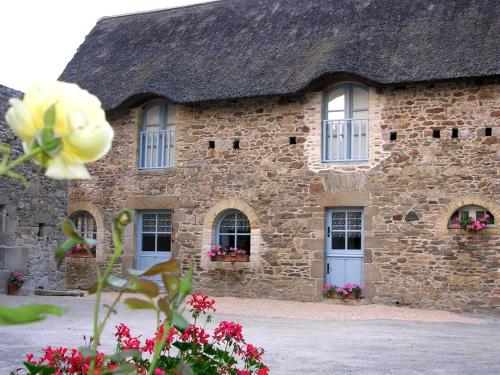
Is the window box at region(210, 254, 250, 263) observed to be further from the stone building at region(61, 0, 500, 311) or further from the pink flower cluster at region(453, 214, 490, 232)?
the pink flower cluster at region(453, 214, 490, 232)

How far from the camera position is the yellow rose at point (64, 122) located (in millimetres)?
1058

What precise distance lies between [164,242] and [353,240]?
3.96m

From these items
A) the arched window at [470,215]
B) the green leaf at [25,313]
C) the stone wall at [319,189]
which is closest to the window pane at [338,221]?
the stone wall at [319,189]

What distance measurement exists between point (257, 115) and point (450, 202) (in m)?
3.97

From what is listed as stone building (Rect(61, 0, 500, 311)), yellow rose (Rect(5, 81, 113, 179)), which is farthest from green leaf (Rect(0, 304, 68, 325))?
stone building (Rect(61, 0, 500, 311))

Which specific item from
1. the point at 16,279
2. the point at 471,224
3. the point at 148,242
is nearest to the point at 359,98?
the point at 471,224

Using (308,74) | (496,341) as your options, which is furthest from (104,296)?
(496,341)

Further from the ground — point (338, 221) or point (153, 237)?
point (338, 221)

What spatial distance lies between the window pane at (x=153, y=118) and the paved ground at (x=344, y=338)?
4387 millimetres

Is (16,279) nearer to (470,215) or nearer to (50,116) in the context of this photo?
(470,215)

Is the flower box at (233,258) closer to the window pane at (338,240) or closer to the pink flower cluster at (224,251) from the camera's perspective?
the pink flower cluster at (224,251)

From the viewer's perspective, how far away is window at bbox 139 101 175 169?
14.3 m

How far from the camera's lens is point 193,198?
13.7 metres

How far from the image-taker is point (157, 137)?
47.1 ft
